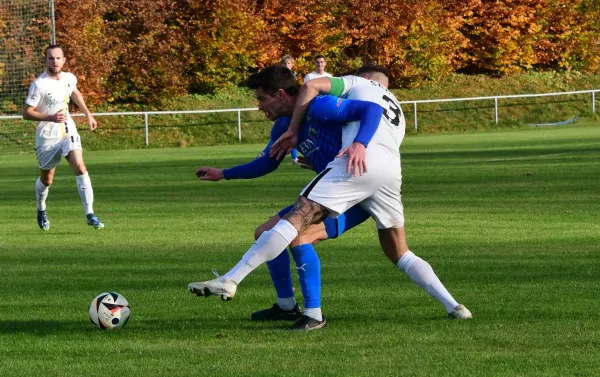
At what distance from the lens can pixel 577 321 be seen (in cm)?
815

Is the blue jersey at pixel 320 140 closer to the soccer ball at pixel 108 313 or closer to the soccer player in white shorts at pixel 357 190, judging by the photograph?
the soccer player in white shorts at pixel 357 190

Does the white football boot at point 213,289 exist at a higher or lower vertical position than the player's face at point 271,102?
lower

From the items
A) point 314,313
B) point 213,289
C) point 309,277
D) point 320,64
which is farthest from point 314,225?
point 320,64

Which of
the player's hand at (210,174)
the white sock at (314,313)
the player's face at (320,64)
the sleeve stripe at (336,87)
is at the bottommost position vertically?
the player's face at (320,64)

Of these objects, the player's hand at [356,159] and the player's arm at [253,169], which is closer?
the player's hand at [356,159]

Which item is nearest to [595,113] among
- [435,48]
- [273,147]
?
[435,48]

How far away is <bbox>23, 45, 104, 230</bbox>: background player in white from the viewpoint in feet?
54.3

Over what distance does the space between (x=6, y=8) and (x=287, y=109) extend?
1295 inches

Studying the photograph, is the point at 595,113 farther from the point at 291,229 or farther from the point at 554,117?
the point at 291,229

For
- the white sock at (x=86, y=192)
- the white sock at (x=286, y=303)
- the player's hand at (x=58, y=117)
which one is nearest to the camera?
the white sock at (x=286, y=303)

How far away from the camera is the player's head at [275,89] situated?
26.9ft

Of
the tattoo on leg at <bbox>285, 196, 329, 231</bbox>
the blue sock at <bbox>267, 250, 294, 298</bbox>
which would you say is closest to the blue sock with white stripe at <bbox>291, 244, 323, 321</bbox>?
the tattoo on leg at <bbox>285, 196, 329, 231</bbox>

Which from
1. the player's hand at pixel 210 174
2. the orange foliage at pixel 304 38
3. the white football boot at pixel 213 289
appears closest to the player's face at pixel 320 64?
the player's hand at pixel 210 174

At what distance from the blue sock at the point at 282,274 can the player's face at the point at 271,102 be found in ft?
3.33
